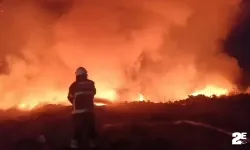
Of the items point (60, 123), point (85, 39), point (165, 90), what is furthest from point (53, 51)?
point (60, 123)

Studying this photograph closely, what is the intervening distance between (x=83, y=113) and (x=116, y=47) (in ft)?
32.1

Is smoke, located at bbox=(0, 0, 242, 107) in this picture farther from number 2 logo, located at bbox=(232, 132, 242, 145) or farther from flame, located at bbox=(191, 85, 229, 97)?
number 2 logo, located at bbox=(232, 132, 242, 145)

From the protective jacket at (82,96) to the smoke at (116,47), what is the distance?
6643mm

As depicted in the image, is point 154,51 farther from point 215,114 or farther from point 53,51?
point 215,114

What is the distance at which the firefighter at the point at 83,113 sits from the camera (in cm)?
1080

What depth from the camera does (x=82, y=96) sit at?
10781 millimetres

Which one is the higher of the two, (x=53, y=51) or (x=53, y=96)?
(x=53, y=51)

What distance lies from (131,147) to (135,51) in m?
9.18

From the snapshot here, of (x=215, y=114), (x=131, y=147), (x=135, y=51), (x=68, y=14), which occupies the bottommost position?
(x=131, y=147)

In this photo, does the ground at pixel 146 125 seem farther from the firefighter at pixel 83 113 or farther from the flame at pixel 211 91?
the flame at pixel 211 91

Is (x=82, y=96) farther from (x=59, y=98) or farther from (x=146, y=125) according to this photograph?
(x=59, y=98)

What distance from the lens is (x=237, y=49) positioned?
76.2ft

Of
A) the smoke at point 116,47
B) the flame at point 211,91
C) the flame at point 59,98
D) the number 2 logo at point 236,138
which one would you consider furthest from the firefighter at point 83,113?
the flame at point 211,91

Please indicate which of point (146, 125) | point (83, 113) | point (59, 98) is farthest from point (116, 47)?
point (83, 113)
